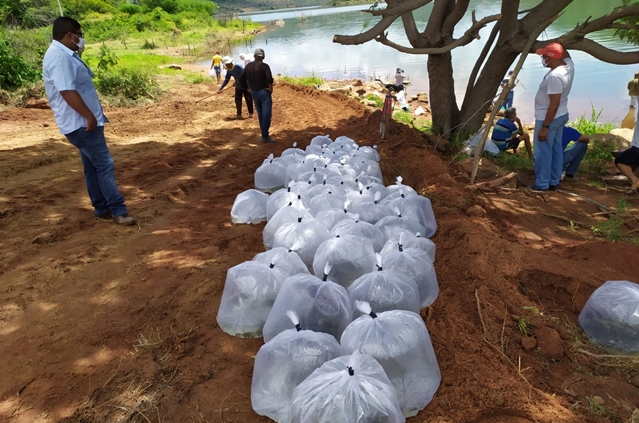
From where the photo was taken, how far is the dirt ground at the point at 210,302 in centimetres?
196

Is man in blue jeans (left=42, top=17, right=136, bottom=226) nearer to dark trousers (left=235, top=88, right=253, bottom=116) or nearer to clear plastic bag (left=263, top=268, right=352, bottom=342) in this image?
clear plastic bag (left=263, top=268, right=352, bottom=342)

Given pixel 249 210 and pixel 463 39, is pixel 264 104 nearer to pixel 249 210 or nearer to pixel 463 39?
pixel 463 39

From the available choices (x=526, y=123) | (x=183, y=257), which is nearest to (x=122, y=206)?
(x=183, y=257)

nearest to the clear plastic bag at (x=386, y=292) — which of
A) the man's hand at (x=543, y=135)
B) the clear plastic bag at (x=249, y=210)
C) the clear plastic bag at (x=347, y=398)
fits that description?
the clear plastic bag at (x=347, y=398)

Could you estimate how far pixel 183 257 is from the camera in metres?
3.35

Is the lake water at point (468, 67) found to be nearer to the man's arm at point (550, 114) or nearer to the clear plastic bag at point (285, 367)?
the man's arm at point (550, 114)

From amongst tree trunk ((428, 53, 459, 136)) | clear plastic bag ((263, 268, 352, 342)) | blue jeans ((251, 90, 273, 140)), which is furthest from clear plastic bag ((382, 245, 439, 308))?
blue jeans ((251, 90, 273, 140))

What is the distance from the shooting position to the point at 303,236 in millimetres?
2945

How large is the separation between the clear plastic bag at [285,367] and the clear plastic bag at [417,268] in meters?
0.86

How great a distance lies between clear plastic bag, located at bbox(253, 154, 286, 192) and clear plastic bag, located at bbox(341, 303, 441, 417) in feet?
9.82

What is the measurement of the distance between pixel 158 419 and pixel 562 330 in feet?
7.31

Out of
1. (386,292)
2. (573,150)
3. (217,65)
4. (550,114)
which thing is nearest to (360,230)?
(386,292)

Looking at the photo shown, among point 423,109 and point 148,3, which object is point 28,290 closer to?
point 423,109

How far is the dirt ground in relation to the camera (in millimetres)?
1964
